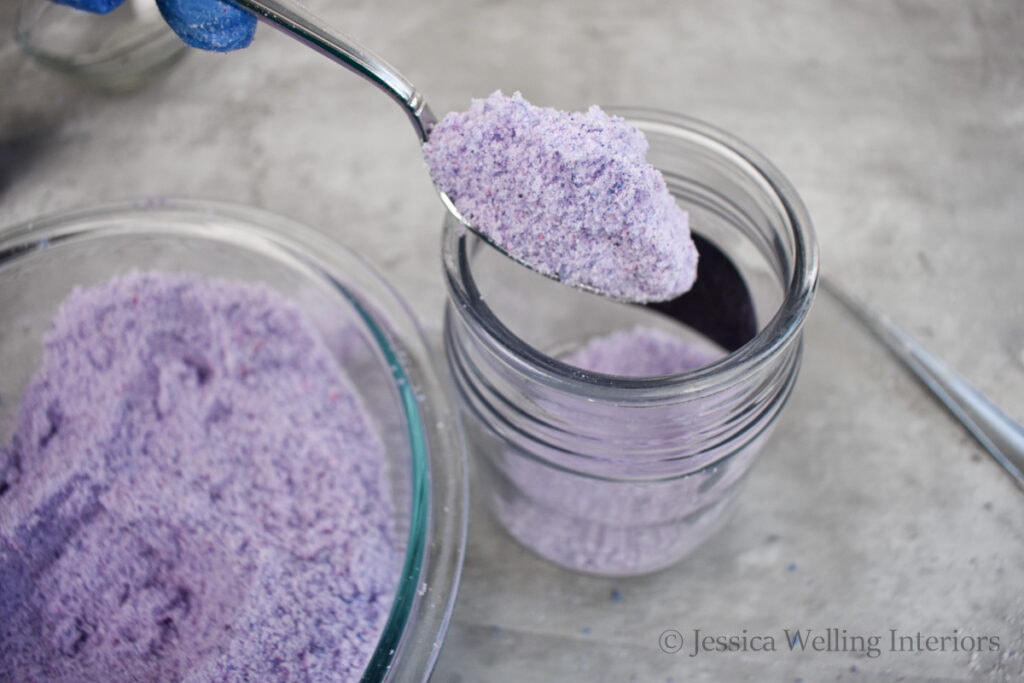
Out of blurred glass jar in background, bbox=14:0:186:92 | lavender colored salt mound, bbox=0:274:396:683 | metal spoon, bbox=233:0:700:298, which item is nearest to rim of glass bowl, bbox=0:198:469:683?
lavender colored salt mound, bbox=0:274:396:683

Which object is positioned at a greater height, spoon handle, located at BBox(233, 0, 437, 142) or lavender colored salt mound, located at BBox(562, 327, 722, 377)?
spoon handle, located at BBox(233, 0, 437, 142)

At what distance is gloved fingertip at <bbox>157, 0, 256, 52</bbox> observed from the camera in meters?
0.57

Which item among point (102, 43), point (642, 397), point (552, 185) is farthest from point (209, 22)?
point (102, 43)

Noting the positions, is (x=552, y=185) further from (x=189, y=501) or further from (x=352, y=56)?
(x=189, y=501)

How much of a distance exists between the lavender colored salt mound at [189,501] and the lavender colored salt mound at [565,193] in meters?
0.21

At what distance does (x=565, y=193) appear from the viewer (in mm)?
533

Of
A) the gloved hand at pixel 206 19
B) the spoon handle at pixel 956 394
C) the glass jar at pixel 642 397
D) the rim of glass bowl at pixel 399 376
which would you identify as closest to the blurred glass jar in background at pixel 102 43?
the rim of glass bowl at pixel 399 376

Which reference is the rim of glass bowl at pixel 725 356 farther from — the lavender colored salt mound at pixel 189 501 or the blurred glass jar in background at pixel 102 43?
the blurred glass jar in background at pixel 102 43

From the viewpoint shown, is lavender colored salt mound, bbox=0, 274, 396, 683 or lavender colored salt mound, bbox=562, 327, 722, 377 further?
lavender colored salt mound, bbox=562, 327, 722, 377

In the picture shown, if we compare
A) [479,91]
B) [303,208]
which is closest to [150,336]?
[303,208]

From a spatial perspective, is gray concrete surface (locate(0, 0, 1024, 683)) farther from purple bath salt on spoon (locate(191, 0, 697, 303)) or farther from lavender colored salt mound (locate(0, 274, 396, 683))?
purple bath salt on spoon (locate(191, 0, 697, 303))

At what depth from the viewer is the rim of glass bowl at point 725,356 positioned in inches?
20.6

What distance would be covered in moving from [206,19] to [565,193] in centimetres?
27

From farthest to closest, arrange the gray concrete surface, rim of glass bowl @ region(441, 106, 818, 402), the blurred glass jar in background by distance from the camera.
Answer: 1. the blurred glass jar in background
2. the gray concrete surface
3. rim of glass bowl @ region(441, 106, 818, 402)
